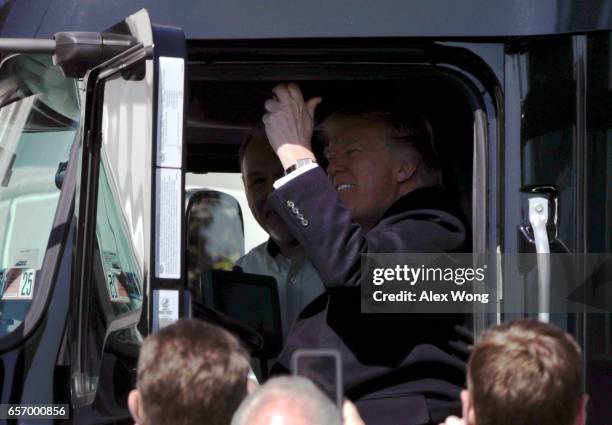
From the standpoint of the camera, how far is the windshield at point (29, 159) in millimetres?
3662

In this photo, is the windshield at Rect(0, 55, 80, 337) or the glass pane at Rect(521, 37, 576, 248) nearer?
the glass pane at Rect(521, 37, 576, 248)

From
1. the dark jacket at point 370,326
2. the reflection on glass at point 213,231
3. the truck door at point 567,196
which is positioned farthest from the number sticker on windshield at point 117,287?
the reflection on glass at point 213,231

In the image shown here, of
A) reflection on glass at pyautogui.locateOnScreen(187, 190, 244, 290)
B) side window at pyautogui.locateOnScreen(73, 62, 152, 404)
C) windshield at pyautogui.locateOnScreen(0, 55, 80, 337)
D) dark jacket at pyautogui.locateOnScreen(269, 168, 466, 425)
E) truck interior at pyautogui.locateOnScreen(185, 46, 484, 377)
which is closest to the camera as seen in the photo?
side window at pyautogui.locateOnScreen(73, 62, 152, 404)

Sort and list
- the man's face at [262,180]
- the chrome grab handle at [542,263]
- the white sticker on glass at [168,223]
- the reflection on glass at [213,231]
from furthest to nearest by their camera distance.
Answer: the reflection on glass at [213,231], the man's face at [262,180], the chrome grab handle at [542,263], the white sticker on glass at [168,223]

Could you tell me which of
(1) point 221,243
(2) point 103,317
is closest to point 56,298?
(2) point 103,317

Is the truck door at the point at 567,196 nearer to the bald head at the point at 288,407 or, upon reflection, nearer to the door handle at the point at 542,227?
the door handle at the point at 542,227

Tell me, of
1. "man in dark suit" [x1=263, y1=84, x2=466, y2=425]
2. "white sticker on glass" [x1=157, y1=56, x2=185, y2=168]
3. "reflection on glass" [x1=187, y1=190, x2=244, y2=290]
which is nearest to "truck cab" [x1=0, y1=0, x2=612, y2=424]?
"white sticker on glass" [x1=157, y1=56, x2=185, y2=168]

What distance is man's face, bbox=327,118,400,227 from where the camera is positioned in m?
3.84

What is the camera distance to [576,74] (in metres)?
3.35

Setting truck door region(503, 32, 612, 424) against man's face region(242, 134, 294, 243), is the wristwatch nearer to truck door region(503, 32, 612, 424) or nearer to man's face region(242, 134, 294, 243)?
truck door region(503, 32, 612, 424)

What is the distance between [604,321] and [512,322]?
0.62m

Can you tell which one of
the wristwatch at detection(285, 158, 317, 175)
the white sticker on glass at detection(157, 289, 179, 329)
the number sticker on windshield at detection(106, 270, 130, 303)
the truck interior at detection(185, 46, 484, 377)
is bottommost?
the white sticker on glass at detection(157, 289, 179, 329)

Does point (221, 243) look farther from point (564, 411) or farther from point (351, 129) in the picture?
point (564, 411)

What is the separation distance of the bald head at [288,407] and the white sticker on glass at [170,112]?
0.73 metres
